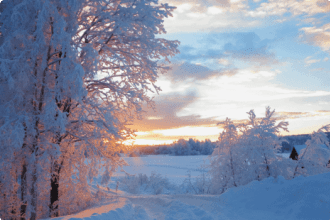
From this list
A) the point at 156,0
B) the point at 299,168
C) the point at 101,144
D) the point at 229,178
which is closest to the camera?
the point at 101,144

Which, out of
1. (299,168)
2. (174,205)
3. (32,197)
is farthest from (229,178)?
(32,197)

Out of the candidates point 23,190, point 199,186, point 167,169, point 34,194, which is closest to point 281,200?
point 34,194

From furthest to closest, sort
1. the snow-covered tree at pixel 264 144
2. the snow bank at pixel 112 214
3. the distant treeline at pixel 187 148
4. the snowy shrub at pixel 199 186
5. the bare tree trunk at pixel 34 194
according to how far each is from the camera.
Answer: the distant treeline at pixel 187 148, the snowy shrub at pixel 199 186, the snow-covered tree at pixel 264 144, the bare tree trunk at pixel 34 194, the snow bank at pixel 112 214

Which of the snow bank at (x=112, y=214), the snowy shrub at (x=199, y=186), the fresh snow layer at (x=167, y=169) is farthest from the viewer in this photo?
the snowy shrub at (x=199, y=186)

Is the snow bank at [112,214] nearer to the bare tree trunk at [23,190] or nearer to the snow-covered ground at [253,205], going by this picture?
the snow-covered ground at [253,205]

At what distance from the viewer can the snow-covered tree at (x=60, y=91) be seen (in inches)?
219

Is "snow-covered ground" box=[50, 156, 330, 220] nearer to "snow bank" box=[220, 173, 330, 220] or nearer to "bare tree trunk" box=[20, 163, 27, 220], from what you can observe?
"snow bank" box=[220, 173, 330, 220]

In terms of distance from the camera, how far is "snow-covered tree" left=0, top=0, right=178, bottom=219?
5570mm

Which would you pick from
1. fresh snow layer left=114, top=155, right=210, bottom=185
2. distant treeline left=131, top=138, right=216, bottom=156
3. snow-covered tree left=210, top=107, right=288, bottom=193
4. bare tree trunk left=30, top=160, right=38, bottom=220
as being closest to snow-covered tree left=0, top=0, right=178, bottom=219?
bare tree trunk left=30, top=160, right=38, bottom=220

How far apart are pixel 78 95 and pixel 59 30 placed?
178cm

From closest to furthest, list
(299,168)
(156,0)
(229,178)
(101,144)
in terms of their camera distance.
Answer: (101,144), (156,0), (299,168), (229,178)

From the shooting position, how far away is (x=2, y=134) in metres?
5.04

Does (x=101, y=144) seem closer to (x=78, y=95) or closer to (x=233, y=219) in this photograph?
(x=78, y=95)

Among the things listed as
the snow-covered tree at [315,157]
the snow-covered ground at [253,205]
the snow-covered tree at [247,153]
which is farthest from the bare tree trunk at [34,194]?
the snow-covered tree at [315,157]
